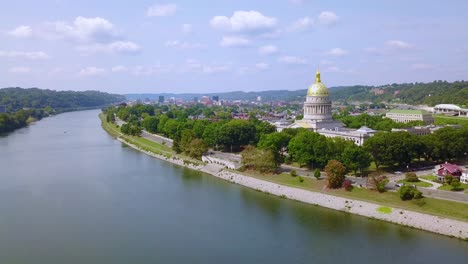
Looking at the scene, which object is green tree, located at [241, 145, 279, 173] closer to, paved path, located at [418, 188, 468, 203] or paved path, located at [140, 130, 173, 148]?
paved path, located at [418, 188, 468, 203]

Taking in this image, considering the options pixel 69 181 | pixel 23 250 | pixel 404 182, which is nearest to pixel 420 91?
pixel 404 182

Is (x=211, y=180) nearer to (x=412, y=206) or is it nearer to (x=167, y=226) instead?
(x=167, y=226)

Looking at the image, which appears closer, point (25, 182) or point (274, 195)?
point (274, 195)

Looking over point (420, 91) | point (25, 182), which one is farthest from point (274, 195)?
point (420, 91)

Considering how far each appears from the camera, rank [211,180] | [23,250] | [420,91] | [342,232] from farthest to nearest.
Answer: [420,91] < [211,180] < [342,232] < [23,250]

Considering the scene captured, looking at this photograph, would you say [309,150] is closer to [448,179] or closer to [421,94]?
[448,179]

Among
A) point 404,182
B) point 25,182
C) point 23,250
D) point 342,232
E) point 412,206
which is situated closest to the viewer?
point 23,250
